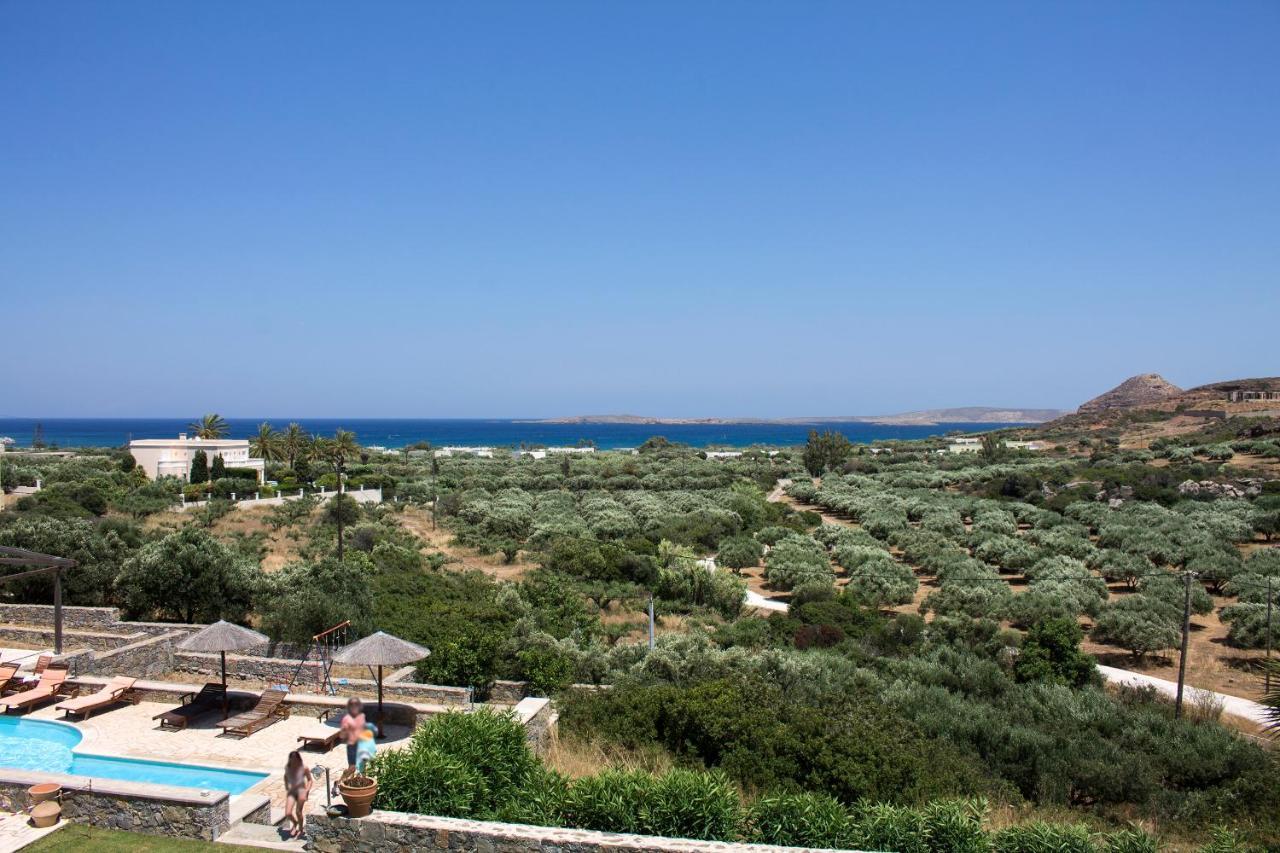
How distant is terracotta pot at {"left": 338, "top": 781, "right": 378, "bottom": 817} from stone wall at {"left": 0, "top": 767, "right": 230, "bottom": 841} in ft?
5.41

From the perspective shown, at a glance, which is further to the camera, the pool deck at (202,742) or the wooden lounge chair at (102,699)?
the wooden lounge chair at (102,699)

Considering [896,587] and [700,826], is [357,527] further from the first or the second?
[700,826]

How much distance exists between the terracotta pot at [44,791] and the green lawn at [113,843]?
1.33 feet

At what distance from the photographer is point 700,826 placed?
7.11 metres

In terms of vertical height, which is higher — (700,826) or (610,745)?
(700,826)

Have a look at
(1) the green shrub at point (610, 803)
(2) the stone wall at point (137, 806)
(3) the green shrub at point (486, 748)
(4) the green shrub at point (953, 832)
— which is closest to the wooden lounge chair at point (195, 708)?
(2) the stone wall at point (137, 806)

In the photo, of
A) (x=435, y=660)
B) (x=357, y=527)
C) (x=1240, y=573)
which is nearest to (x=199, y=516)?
(x=357, y=527)

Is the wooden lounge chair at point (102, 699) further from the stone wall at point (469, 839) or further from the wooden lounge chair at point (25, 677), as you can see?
the stone wall at point (469, 839)

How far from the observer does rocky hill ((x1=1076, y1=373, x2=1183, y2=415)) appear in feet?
447

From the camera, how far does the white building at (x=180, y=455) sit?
48688 millimetres

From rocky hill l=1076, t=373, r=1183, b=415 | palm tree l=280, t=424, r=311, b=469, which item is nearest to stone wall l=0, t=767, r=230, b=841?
palm tree l=280, t=424, r=311, b=469

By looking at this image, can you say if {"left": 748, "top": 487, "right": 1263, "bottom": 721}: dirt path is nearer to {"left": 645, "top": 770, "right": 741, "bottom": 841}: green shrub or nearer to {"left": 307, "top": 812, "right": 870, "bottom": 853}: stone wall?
{"left": 645, "top": 770, "right": 741, "bottom": 841}: green shrub

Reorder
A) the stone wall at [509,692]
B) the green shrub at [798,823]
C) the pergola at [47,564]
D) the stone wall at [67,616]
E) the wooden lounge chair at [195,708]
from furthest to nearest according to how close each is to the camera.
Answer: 1. the stone wall at [67,616]
2. the pergola at [47,564]
3. the stone wall at [509,692]
4. the wooden lounge chair at [195,708]
5. the green shrub at [798,823]

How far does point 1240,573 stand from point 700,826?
86.2 feet
